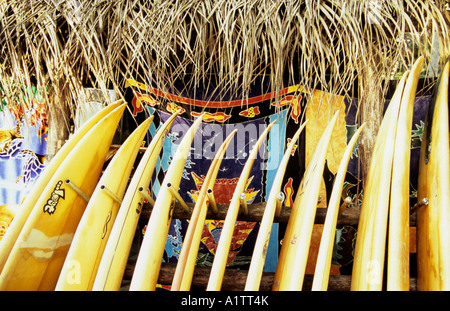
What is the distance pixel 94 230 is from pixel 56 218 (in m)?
0.19

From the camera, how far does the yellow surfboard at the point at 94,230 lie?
82cm

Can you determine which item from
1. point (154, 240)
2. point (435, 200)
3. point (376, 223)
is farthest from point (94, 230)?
point (435, 200)

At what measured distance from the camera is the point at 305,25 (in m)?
1.18

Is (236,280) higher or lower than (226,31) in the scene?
lower

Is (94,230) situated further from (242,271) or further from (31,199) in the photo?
(242,271)

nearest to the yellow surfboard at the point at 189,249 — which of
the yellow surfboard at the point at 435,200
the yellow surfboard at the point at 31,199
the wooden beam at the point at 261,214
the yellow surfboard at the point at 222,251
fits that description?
the yellow surfboard at the point at 222,251

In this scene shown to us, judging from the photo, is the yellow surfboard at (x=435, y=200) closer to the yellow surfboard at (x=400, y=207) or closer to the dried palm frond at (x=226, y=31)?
the yellow surfboard at (x=400, y=207)

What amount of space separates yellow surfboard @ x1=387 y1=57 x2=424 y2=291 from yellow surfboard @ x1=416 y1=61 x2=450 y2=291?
0.10m

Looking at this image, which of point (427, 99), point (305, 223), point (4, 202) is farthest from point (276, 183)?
point (4, 202)

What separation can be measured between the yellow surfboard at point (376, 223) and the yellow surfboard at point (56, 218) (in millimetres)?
1019

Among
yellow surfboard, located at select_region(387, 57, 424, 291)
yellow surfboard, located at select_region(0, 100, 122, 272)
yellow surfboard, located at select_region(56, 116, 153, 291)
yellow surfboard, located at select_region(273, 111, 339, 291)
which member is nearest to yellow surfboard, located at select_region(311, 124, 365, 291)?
yellow surfboard, located at select_region(273, 111, 339, 291)

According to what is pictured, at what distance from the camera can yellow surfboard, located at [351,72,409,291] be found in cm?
71

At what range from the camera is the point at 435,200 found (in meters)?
0.85
